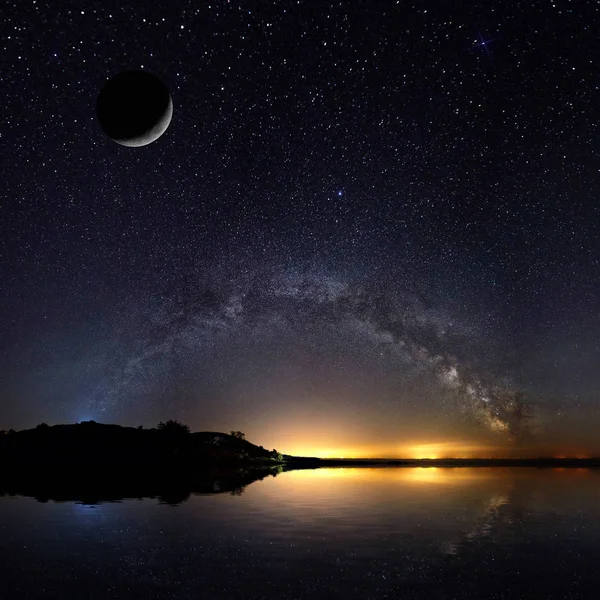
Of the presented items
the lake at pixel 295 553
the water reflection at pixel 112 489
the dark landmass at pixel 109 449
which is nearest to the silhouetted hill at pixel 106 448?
the dark landmass at pixel 109 449

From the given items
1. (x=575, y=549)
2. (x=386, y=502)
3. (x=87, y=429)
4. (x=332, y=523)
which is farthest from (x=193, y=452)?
(x=575, y=549)

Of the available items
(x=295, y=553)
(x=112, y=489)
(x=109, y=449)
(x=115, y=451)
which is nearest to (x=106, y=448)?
(x=109, y=449)

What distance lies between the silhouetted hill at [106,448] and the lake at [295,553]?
75.2 metres

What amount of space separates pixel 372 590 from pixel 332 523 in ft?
36.2

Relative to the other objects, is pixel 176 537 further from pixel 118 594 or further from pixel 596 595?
pixel 596 595

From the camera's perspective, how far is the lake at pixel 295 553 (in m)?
11.5

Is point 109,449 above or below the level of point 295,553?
above

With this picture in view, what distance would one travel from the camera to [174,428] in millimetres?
116500

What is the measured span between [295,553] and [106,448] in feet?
353

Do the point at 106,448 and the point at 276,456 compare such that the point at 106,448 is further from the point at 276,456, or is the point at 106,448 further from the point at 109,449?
the point at 276,456

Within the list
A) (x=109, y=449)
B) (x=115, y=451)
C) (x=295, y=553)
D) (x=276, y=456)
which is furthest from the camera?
Answer: (x=276, y=456)

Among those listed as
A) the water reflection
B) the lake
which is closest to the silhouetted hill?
the water reflection

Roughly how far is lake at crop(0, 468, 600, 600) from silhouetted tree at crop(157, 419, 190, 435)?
9155 centimetres

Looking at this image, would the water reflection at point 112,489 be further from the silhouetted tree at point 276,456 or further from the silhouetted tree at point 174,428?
the silhouetted tree at point 276,456
